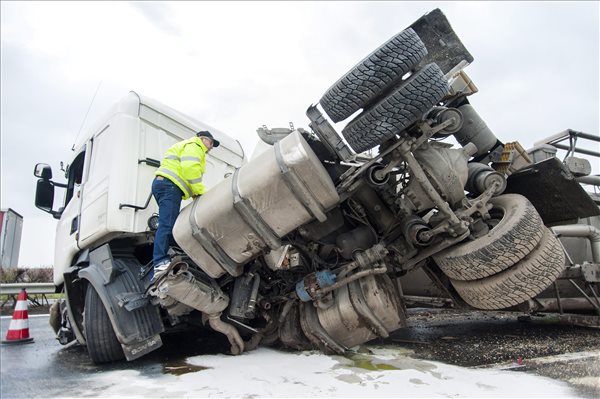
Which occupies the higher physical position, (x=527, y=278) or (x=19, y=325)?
(x=527, y=278)

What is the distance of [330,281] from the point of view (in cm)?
286

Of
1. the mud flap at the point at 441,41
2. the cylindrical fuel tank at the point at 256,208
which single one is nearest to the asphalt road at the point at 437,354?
the cylindrical fuel tank at the point at 256,208

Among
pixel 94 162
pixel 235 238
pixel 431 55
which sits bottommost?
pixel 235 238

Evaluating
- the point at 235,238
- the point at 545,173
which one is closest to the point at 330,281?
the point at 235,238

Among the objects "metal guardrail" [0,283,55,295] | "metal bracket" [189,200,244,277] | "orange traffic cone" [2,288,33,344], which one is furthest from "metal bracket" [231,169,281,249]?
"metal guardrail" [0,283,55,295]

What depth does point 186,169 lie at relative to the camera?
116 inches

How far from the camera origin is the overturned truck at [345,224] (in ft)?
8.19

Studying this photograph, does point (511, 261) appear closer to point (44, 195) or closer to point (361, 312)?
point (361, 312)

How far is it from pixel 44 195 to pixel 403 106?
12.9 ft

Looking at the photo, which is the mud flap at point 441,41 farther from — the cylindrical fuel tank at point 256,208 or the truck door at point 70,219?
the truck door at point 70,219

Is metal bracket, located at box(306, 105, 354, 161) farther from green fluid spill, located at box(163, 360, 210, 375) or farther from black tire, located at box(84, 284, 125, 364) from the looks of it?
black tire, located at box(84, 284, 125, 364)

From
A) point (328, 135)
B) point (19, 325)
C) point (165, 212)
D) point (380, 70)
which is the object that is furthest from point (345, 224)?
point (19, 325)

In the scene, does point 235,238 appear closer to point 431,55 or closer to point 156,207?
point 156,207

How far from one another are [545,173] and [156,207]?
10.4 ft
